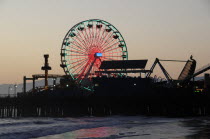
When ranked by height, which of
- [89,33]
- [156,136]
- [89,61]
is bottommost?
[156,136]

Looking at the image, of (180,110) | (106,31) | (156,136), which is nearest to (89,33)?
(106,31)

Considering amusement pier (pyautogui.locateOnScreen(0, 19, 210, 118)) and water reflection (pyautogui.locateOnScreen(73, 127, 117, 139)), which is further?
amusement pier (pyautogui.locateOnScreen(0, 19, 210, 118))

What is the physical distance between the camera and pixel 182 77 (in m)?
82.7

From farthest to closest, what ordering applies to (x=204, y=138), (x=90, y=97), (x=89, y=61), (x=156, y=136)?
1. (x=89, y=61)
2. (x=90, y=97)
3. (x=156, y=136)
4. (x=204, y=138)

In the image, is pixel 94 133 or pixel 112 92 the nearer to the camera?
pixel 94 133

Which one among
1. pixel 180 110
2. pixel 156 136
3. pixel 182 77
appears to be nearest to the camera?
pixel 156 136

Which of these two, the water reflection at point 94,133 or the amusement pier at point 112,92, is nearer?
the water reflection at point 94,133

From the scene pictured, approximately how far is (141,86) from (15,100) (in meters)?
27.7

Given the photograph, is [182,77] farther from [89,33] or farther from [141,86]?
[89,33]

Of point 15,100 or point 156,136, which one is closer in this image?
point 156,136

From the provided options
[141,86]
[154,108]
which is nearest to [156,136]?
[154,108]

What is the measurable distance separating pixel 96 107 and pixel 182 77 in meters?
24.4

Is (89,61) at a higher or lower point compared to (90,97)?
higher

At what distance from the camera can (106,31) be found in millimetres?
80250
